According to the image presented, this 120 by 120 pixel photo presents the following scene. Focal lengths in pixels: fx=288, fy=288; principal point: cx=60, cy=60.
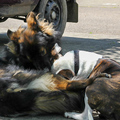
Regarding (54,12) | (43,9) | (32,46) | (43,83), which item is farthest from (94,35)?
(43,83)

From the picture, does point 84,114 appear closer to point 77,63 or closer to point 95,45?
point 77,63

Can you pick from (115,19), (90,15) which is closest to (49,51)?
(115,19)

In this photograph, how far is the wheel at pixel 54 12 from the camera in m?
6.61

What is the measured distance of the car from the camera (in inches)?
233

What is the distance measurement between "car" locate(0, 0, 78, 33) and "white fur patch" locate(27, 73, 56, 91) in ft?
10.1

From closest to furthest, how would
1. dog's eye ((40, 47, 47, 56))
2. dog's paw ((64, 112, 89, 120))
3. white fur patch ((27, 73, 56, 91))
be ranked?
dog's paw ((64, 112, 89, 120))
white fur patch ((27, 73, 56, 91))
dog's eye ((40, 47, 47, 56))

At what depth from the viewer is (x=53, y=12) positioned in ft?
22.9

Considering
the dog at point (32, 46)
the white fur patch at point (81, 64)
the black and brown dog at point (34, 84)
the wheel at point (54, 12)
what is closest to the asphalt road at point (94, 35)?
the wheel at point (54, 12)

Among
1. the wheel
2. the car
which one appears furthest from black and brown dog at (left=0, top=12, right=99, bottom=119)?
the wheel

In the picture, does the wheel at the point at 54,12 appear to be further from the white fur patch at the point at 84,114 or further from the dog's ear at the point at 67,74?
the white fur patch at the point at 84,114

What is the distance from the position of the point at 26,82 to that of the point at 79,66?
0.62 meters

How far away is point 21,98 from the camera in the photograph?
2887 millimetres

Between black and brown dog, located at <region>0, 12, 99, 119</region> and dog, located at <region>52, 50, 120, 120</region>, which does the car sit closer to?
black and brown dog, located at <region>0, 12, 99, 119</region>

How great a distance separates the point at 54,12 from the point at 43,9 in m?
0.53
